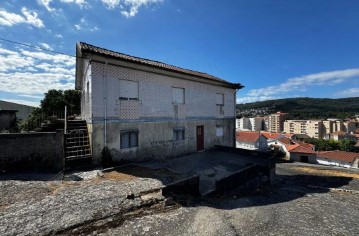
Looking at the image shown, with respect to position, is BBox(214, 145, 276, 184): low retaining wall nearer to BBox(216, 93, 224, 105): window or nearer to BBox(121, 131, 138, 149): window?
BBox(216, 93, 224, 105): window

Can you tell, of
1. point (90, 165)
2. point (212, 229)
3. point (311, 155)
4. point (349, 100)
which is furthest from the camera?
point (349, 100)

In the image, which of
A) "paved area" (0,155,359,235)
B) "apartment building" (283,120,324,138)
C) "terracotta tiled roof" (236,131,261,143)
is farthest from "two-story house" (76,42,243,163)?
"apartment building" (283,120,324,138)

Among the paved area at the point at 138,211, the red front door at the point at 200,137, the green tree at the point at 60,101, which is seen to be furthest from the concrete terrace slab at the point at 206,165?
the green tree at the point at 60,101

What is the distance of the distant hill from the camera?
14500 cm

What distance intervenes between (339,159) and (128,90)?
1646 inches

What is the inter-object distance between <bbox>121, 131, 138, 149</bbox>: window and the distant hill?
436 feet

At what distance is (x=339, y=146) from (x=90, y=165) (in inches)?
3180

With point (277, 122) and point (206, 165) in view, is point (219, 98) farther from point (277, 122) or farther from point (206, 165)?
point (277, 122)

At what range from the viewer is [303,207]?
7852 mm

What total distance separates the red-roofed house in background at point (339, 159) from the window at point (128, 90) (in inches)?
1550

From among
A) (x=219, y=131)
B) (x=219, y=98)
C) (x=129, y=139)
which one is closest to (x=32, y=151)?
(x=129, y=139)

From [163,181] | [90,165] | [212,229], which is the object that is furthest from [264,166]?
[90,165]

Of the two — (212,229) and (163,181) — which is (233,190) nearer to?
(163,181)

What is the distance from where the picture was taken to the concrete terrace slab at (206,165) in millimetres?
10277
